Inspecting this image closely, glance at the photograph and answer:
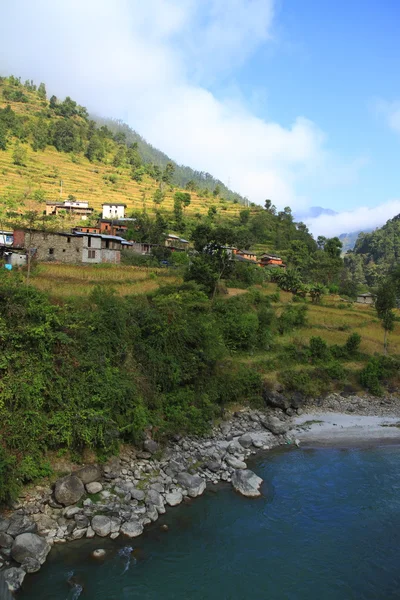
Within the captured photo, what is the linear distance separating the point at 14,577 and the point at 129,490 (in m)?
4.19

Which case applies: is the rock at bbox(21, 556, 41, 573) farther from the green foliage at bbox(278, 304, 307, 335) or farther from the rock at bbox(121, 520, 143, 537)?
the green foliage at bbox(278, 304, 307, 335)

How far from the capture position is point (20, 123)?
10119cm

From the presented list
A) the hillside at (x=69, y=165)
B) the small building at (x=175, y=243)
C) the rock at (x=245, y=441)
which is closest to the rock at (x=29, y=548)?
the rock at (x=245, y=441)

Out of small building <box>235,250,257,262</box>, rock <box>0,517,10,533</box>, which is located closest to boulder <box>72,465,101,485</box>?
rock <box>0,517,10,533</box>

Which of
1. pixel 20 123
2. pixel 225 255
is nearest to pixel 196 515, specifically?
pixel 225 255

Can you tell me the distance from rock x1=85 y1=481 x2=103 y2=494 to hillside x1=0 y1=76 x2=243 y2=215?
59.6 metres

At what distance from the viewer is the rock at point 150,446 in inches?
604

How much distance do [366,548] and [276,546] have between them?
2786mm

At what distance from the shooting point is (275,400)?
71.0 ft

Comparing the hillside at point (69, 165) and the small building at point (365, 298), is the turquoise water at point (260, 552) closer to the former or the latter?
the small building at point (365, 298)

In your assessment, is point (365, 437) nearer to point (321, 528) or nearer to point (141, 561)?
point (321, 528)

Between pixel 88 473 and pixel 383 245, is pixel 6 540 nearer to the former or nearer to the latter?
pixel 88 473

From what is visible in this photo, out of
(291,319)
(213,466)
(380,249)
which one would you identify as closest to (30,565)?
(213,466)

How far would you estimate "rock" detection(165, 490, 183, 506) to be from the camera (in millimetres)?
13116
